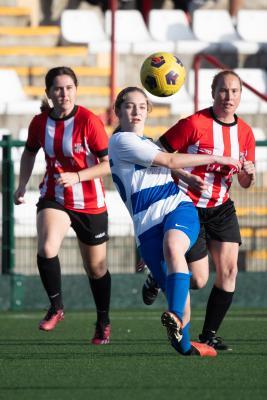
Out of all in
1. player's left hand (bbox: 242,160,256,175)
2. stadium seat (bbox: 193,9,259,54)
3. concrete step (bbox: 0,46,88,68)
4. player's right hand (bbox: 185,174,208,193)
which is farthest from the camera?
stadium seat (bbox: 193,9,259,54)

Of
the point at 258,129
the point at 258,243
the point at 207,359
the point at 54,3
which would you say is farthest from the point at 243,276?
the point at 54,3

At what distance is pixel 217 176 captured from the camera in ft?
30.4

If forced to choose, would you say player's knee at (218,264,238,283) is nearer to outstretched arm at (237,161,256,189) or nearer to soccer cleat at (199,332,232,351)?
soccer cleat at (199,332,232,351)

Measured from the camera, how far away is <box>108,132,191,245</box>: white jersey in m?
8.55

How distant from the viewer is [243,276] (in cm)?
1428

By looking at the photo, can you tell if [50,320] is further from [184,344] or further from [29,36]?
[29,36]

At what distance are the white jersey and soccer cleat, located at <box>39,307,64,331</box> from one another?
155 cm

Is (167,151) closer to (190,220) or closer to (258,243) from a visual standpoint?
(190,220)

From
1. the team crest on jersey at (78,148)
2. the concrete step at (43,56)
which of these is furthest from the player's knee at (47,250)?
the concrete step at (43,56)

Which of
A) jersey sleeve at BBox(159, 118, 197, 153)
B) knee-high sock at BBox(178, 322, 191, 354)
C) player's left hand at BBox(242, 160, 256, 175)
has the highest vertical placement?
jersey sleeve at BBox(159, 118, 197, 153)

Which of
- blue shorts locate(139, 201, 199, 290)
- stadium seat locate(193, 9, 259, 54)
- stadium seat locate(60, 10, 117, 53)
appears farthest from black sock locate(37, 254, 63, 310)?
stadium seat locate(193, 9, 259, 54)

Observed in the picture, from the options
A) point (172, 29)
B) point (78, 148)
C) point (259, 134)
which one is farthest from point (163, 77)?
point (172, 29)

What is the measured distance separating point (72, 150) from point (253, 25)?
1083 cm

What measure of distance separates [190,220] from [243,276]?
582cm
